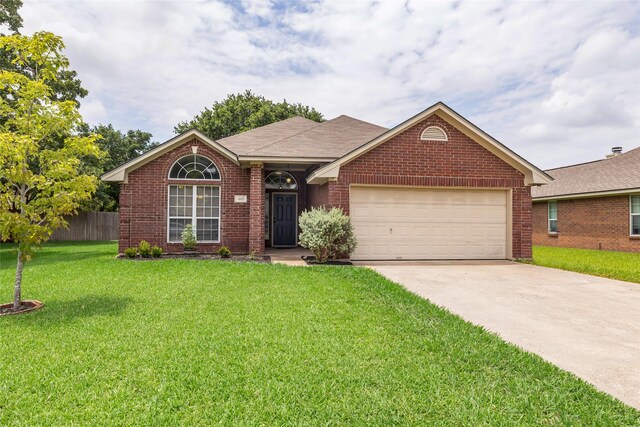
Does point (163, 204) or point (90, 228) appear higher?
point (163, 204)

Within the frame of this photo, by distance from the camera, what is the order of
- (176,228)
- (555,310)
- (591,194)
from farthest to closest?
(591,194) → (176,228) → (555,310)

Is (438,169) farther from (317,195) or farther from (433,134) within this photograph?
(317,195)

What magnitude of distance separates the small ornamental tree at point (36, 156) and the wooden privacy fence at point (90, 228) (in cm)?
1818

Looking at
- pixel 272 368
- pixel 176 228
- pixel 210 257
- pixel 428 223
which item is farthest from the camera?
pixel 176 228

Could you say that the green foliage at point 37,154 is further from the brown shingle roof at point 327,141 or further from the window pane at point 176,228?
the window pane at point 176,228

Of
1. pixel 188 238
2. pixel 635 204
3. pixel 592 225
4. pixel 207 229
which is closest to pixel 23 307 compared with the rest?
pixel 188 238

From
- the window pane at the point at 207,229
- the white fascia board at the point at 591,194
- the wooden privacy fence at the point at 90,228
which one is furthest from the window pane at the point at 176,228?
the white fascia board at the point at 591,194

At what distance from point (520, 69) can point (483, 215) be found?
21.4 ft

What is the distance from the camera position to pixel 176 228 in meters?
11.9

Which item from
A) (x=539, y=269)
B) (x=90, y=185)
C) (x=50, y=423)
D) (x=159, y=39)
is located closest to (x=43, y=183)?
(x=90, y=185)

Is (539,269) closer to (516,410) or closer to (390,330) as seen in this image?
(390,330)

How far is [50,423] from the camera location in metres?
2.51

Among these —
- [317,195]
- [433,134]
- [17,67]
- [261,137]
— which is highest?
[17,67]

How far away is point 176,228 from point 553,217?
1845 cm
